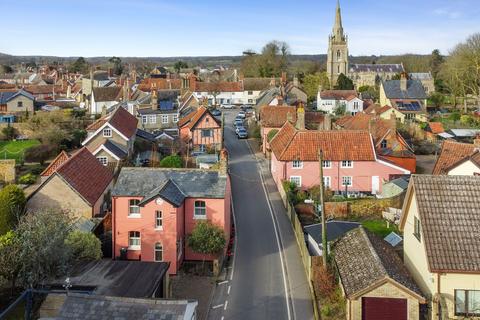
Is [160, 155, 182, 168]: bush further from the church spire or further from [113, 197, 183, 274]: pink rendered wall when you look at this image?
the church spire

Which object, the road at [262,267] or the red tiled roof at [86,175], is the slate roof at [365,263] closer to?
the road at [262,267]

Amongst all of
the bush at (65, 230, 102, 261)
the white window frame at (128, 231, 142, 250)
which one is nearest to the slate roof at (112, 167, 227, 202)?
the white window frame at (128, 231, 142, 250)

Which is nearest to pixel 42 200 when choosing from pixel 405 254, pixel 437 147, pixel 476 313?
pixel 405 254

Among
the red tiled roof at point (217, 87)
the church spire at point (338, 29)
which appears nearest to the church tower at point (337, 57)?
the church spire at point (338, 29)

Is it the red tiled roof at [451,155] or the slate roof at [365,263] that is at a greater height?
the red tiled roof at [451,155]

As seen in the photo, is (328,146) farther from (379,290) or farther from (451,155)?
(379,290)

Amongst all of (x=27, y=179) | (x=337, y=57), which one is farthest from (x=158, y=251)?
(x=337, y=57)

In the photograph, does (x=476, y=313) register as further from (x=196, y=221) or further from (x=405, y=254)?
(x=196, y=221)
